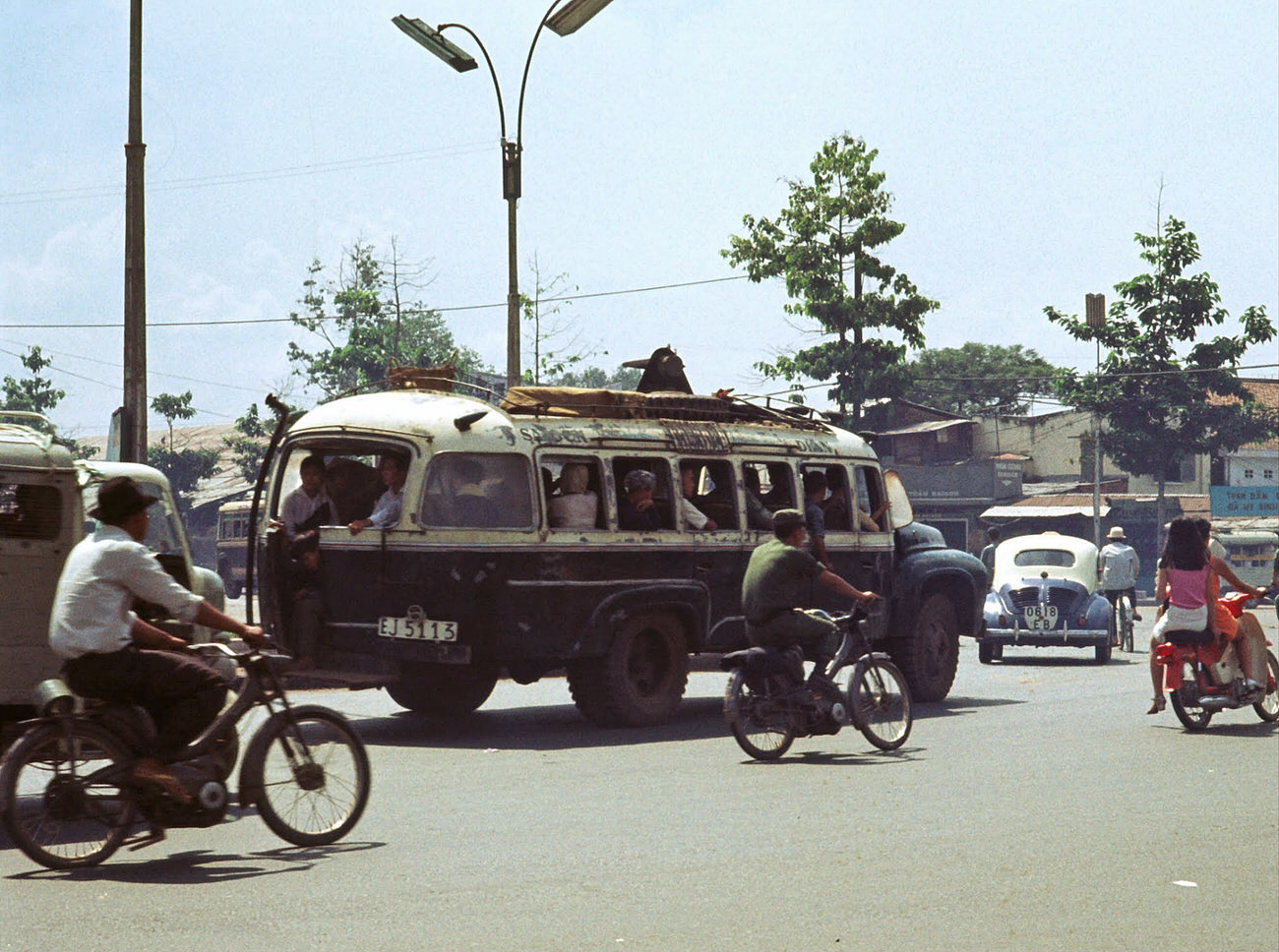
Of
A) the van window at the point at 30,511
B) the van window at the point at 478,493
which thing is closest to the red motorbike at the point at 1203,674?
the van window at the point at 478,493

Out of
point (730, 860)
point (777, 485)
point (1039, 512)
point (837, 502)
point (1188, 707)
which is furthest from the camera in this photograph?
point (1039, 512)

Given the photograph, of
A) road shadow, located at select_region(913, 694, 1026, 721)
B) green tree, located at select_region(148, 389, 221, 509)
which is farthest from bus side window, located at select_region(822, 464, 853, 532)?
green tree, located at select_region(148, 389, 221, 509)

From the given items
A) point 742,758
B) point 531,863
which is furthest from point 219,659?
point 742,758

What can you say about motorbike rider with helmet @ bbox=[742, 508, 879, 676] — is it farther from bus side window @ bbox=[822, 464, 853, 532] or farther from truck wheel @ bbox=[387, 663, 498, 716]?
bus side window @ bbox=[822, 464, 853, 532]

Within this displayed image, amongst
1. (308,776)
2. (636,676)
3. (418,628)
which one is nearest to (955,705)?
(636,676)

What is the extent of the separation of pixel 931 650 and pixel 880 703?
180 inches

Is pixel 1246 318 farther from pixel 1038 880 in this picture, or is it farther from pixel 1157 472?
pixel 1038 880

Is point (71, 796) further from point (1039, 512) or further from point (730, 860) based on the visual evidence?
point (1039, 512)

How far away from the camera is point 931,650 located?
1731cm

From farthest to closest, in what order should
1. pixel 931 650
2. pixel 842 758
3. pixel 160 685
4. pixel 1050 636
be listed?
pixel 1050 636
pixel 931 650
pixel 842 758
pixel 160 685

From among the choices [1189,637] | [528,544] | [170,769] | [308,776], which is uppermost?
[528,544]

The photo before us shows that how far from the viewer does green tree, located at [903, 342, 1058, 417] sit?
293 feet

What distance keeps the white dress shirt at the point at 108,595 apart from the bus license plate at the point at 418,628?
5590 millimetres

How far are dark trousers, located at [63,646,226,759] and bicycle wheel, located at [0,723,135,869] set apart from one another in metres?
0.20
